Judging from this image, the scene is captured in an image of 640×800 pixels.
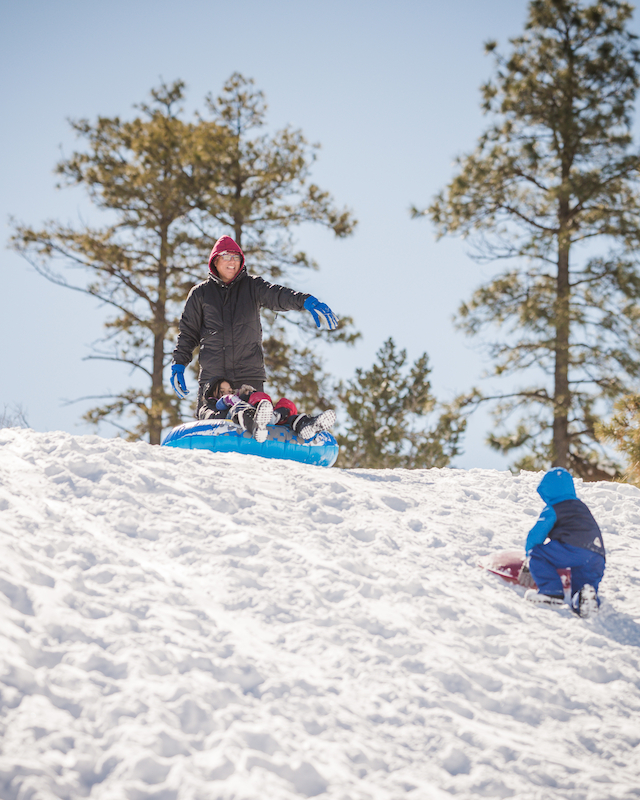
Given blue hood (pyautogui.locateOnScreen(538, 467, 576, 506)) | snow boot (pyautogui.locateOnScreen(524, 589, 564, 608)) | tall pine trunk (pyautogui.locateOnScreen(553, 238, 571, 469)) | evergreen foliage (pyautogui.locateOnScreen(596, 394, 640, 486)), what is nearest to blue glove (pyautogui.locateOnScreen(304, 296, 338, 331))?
blue hood (pyautogui.locateOnScreen(538, 467, 576, 506))

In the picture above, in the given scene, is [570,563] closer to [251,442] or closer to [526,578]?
[526,578]

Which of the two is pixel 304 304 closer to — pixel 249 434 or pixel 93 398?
pixel 249 434

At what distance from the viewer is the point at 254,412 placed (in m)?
5.64

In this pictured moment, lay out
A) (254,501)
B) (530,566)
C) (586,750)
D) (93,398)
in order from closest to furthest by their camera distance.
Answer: (586,750)
(530,566)
(254,501)
(93,398)

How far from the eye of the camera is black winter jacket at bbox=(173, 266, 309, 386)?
601 cm

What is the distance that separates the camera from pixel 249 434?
19.2 feet

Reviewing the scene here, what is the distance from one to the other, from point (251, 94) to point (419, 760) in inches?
621

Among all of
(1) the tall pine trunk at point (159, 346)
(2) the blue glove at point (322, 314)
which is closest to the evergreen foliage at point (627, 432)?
(2) the blue glove at point (322, 314)

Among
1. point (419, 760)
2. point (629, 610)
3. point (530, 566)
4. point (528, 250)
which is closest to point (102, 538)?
point (419, 760)

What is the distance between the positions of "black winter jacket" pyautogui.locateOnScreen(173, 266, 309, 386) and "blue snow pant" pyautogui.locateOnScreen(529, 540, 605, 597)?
319cm

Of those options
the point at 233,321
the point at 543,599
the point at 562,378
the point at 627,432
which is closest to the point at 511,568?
the point at 543,599

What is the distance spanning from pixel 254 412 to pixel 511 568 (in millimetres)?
2650

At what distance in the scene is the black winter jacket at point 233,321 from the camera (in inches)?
237

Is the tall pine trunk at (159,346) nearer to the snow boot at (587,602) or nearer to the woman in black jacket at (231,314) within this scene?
the woman in black jacket at (231,314)
